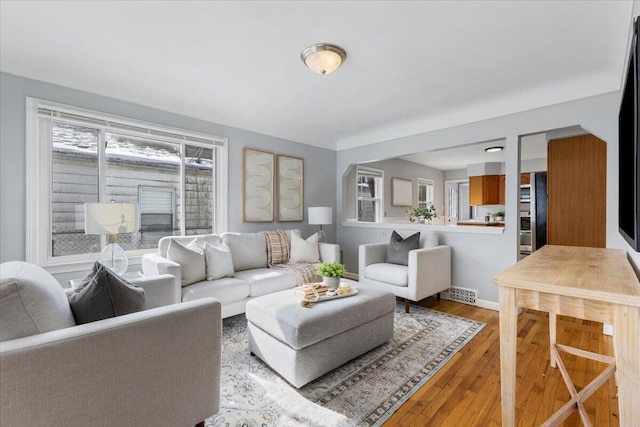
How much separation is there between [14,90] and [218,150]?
6.06 ft

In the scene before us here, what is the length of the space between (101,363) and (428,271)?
9.74ft

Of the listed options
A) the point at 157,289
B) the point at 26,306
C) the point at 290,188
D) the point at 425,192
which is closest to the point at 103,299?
the point at 26,306

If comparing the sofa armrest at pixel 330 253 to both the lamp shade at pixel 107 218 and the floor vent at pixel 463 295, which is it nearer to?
the floor vent at pixel 463 295

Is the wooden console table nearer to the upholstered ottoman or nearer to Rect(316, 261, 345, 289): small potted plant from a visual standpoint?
the upholstered ottoman

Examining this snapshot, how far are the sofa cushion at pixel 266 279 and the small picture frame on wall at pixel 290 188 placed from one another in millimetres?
1232

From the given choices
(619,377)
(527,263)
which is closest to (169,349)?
(619,377)

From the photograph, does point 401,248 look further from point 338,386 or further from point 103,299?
point 103,299

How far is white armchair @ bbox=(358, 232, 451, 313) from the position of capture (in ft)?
10.2

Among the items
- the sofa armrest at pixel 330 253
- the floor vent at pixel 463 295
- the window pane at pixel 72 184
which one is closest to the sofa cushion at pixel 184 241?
the window pane at pixel 72 184

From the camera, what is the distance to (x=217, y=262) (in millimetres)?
2928

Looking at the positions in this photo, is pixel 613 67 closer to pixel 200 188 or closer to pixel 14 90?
pixel 200 188

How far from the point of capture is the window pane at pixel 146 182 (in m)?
3.01

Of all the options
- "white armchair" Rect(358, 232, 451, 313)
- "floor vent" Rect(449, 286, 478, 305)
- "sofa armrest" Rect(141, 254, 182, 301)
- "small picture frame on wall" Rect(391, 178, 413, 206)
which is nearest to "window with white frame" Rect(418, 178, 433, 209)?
"small picture frame on wall" Rect(391, 178, 413, 206)

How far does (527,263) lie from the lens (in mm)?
1575
